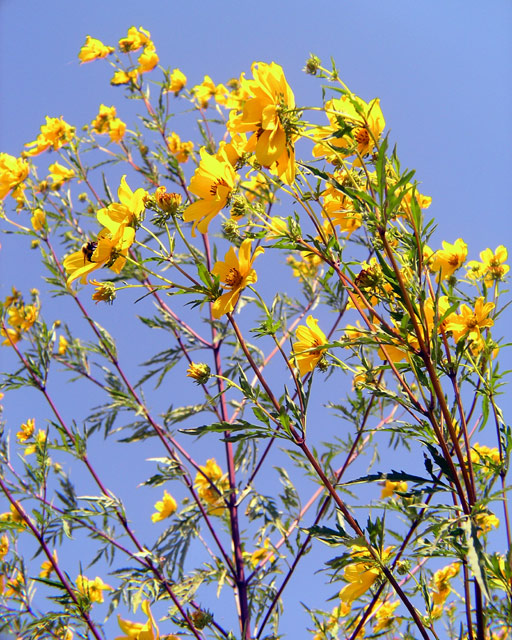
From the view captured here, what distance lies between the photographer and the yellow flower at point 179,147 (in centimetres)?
271

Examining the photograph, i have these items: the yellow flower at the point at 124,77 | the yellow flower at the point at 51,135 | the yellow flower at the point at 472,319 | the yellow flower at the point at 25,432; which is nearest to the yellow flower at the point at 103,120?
the yellow flower at the point at 124,77

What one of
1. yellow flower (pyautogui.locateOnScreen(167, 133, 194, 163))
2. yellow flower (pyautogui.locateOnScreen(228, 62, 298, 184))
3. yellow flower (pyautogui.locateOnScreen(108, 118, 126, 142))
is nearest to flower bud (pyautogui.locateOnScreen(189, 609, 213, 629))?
yellow flower (pyautogui.locateOnScreen(228, 62, 298, 184))

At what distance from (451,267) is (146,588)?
1505mm

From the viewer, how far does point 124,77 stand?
2.79 m

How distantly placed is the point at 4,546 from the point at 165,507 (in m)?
0.80

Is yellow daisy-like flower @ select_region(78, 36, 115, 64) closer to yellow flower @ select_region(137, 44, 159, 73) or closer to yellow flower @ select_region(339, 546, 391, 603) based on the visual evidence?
yellow flower @ select_region(137, 44, 159, 73)

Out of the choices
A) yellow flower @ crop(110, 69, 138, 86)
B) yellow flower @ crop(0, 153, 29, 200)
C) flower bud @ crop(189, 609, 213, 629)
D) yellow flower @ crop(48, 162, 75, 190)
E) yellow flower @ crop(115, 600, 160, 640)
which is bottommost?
yellow flower @ crop(115, 600, 160, 640)

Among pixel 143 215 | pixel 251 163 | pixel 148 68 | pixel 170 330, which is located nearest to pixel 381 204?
pixel 251 163

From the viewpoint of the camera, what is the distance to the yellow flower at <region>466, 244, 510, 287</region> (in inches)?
60.5

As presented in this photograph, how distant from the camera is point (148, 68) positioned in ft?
9.21

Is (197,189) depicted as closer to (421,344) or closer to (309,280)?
(421,344)

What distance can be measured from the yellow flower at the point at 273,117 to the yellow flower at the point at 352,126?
0.19 feet

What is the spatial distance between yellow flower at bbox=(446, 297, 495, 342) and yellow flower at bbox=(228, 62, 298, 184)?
1.54 ft

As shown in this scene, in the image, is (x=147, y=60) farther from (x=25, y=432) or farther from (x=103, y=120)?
(x=25, y=432)
